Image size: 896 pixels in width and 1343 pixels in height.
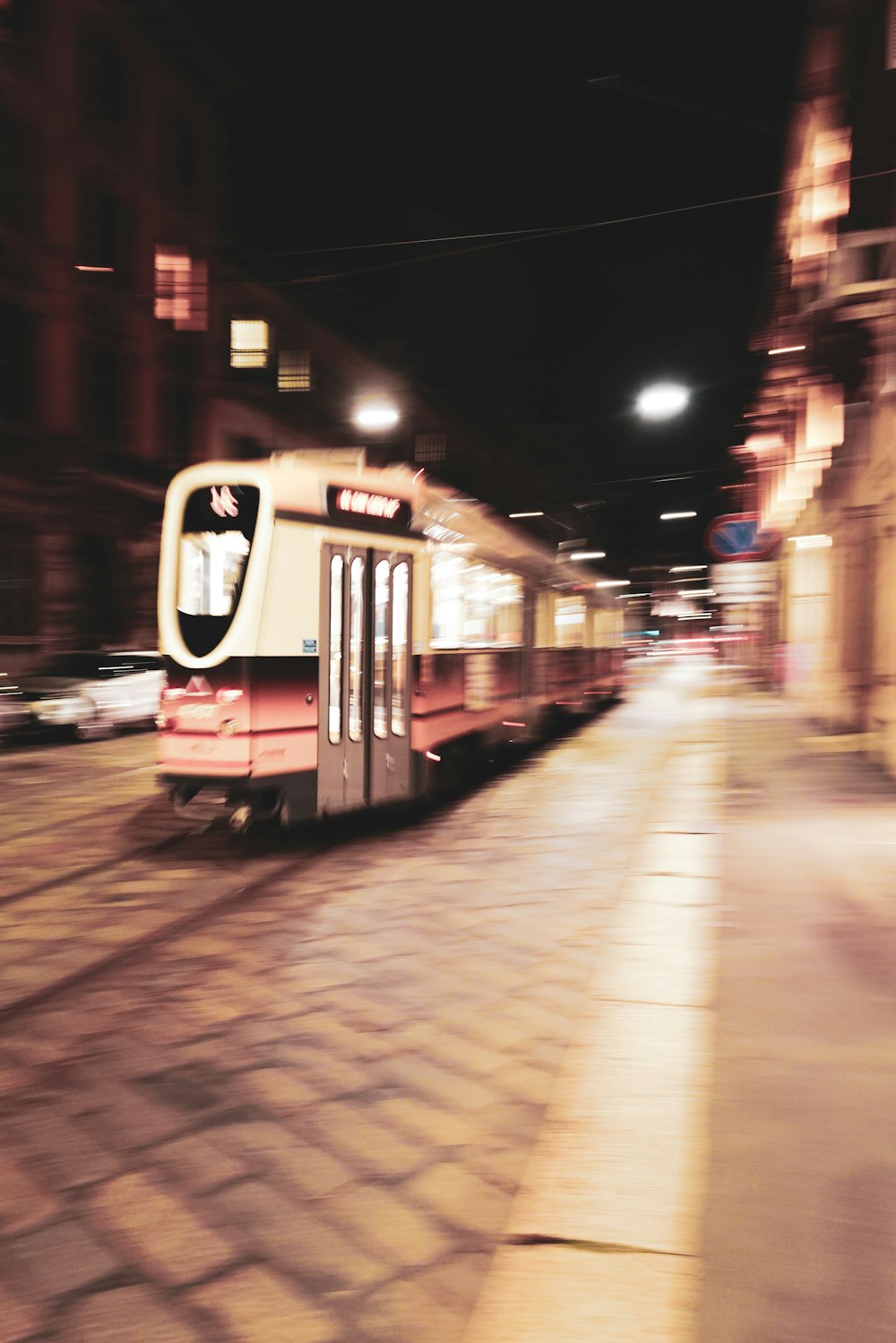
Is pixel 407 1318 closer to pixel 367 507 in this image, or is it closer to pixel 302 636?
pixel 302 636

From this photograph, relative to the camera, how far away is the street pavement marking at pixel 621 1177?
266cm

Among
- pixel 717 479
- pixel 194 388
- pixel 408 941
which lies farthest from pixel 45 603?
pixel 717 479

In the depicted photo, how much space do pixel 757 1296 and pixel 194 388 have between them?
3323 cm

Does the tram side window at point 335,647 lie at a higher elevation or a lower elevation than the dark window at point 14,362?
lower

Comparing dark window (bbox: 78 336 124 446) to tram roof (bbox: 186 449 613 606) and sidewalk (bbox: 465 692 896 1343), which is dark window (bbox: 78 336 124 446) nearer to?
tram roof (bbox: 186 449 613 606)

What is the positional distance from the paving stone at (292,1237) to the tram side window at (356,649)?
5.68m

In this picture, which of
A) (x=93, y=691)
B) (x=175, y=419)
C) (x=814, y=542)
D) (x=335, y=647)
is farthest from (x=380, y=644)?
(x=175, y=419)

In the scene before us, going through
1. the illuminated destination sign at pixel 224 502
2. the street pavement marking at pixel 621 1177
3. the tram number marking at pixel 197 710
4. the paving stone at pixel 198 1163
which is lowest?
the paving stone at pixel 198 1163

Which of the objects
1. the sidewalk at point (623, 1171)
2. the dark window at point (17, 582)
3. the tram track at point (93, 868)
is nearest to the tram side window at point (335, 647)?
the tram track at point (93, 868)

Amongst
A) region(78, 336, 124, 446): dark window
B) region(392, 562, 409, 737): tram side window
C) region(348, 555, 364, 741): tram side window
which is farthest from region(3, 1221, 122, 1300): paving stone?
region(78, 336, 124, 446): dark window

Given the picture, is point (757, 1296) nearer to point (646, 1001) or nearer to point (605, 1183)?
point (605, 1183)

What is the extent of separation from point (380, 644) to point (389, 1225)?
252 inches

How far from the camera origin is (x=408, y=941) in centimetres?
592

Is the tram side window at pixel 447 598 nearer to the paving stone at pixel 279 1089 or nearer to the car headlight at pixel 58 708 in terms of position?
the paving stone at pixel 279 1089
